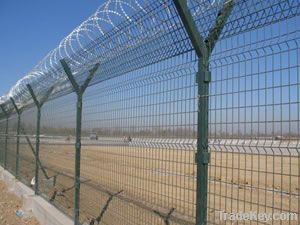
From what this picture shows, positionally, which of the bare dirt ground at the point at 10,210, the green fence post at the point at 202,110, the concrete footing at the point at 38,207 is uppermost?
the green fence post at the point at 202,110

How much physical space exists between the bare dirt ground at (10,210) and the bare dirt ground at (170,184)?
1.15m

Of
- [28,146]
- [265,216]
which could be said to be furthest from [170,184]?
[28,146]

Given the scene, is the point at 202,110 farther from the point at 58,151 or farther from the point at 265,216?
the point at 58,151

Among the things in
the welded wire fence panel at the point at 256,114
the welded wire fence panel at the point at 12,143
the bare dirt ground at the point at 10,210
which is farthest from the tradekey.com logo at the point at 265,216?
the welded wire fence panel at the point at 12,143

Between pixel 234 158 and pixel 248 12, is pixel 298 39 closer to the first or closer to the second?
pixel 248 12

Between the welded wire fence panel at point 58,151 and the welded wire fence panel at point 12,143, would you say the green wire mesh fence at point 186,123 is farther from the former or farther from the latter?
the welded wire fence panel at point 12,143

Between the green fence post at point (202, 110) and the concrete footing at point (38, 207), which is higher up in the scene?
the green fence post at point (202, 110)

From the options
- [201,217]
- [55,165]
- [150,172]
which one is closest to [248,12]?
[201,217]

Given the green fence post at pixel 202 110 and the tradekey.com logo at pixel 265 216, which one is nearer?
the tradekey.com logo at pixel 265 216

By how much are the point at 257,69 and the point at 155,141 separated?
5.65ft

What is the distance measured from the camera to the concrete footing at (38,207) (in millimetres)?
7854

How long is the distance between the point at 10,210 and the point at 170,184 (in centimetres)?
668

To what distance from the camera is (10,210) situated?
10656mm

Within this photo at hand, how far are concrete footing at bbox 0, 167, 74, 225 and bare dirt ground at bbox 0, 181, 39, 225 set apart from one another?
0.39 ft
